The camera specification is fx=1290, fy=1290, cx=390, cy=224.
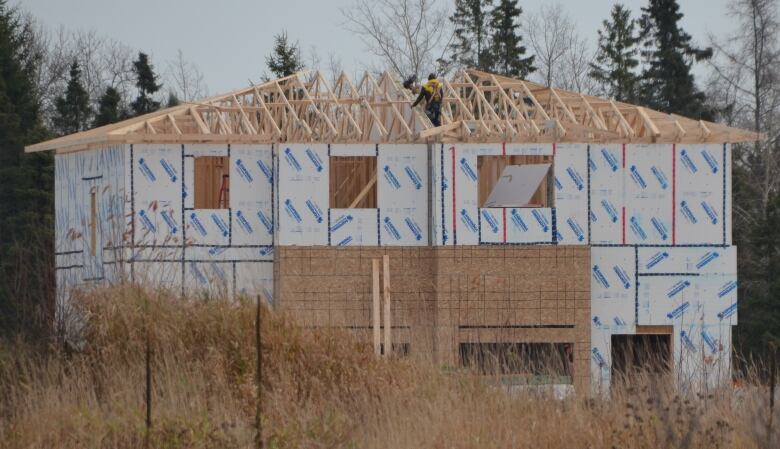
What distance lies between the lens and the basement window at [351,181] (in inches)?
909

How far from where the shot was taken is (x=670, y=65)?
4031cm

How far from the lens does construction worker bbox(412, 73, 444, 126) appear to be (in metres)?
22.5

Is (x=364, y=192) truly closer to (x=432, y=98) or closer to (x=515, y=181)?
(x=432, y=98)

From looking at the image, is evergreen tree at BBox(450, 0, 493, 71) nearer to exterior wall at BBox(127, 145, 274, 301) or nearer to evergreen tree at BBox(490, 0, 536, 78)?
evergreen tree at BBox(490, 0, 536, 78)

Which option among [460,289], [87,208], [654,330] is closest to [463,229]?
[460,289]

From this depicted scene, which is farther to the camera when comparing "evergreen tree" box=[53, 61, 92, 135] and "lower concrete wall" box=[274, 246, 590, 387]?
"evergreen tree" box=[53, 61, 92, 135]

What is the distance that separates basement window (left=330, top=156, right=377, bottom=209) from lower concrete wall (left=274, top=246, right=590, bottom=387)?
2.10 meters

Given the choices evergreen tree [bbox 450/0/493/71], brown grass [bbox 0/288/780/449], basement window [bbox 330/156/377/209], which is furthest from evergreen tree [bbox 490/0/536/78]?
brown grass [bbox 0/288/780/449]

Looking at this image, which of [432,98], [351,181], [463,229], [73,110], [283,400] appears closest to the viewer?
[283,400]

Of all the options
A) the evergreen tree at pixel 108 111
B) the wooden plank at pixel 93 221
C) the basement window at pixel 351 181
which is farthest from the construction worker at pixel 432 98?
the evergreen tree at pixel 108 111

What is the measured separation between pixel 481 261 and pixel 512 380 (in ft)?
26.2

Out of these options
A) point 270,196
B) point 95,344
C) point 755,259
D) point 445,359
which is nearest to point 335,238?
point 270,196

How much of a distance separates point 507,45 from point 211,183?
891 inches

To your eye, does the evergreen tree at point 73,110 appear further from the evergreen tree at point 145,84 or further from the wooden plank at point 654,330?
the wooden plank at point 654,330
